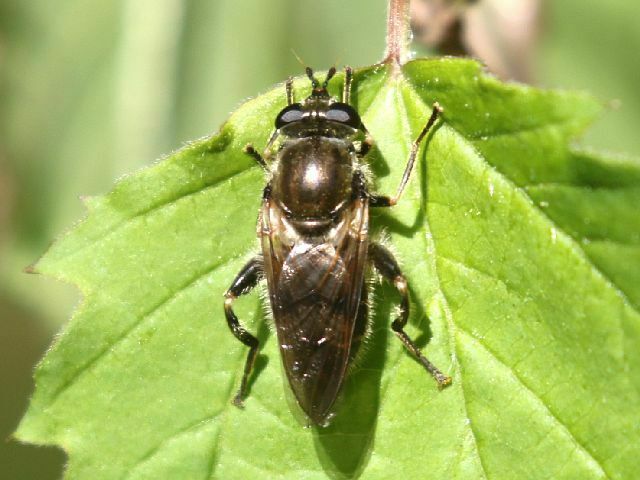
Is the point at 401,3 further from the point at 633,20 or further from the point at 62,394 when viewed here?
the point at 633,20

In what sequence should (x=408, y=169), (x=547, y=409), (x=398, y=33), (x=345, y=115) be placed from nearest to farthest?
(x=547, y=409), (x=398, y=33), (x=408, y=169), (x=345, y=115)

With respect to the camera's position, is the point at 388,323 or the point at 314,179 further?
the point at 314,179

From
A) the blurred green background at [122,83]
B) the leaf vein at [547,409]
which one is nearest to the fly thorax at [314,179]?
the leaf vein at [547,409]

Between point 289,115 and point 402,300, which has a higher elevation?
point 289,115

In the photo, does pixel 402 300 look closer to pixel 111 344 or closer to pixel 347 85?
pixel 347 85

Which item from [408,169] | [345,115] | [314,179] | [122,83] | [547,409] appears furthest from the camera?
[122,83]

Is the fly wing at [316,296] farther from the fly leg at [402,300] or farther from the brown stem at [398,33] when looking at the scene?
the brown stem at [398,33]

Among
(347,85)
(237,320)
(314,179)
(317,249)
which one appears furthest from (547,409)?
(347,85)

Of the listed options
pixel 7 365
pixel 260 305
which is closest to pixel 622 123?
pixel 260 305
